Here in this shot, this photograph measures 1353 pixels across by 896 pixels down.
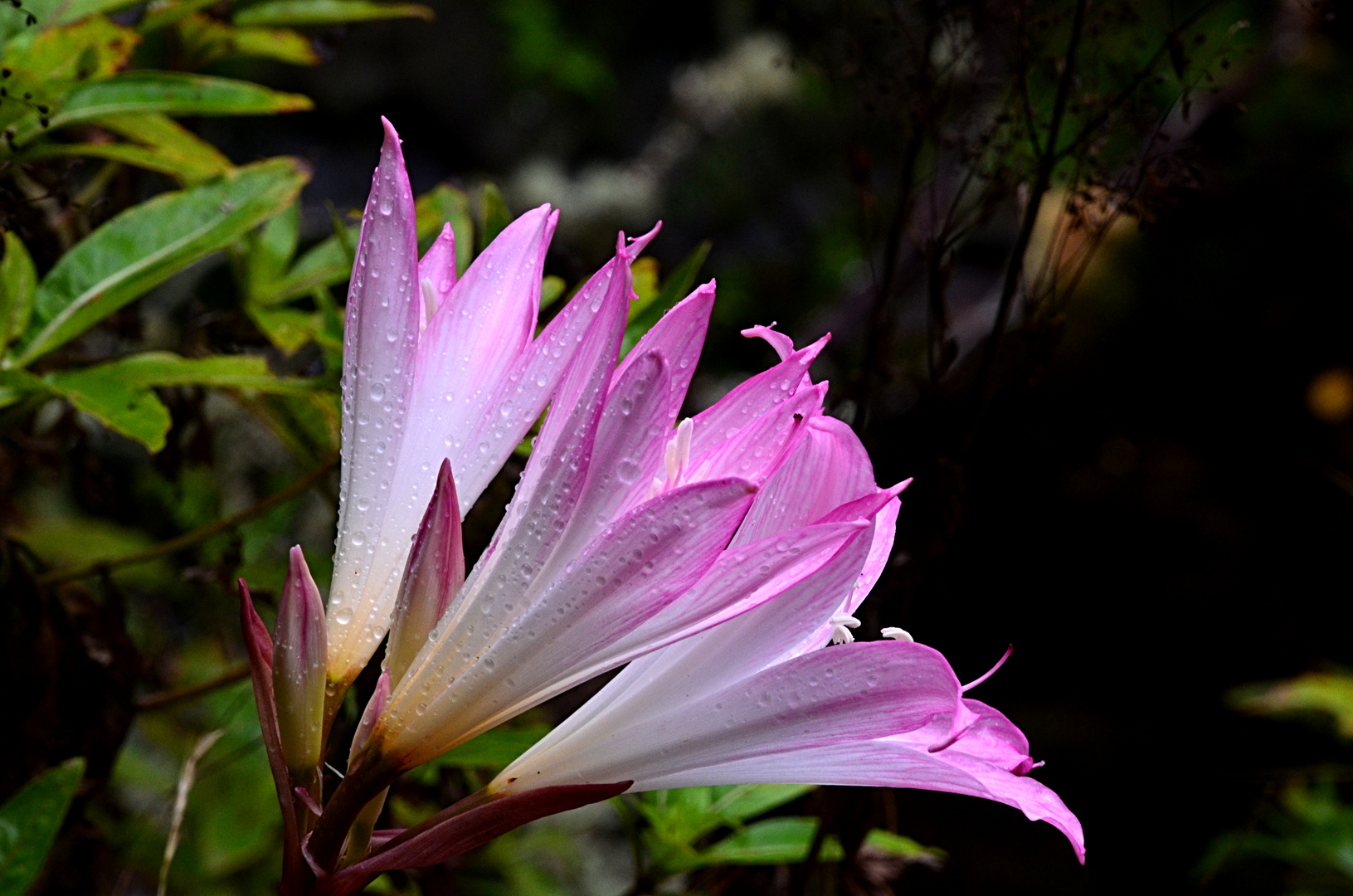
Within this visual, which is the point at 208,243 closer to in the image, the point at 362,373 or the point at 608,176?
the point at 362,373

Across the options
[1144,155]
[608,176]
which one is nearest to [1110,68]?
[1144,155]

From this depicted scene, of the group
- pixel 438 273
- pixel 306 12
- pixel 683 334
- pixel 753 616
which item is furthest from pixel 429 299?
pixel 306 12

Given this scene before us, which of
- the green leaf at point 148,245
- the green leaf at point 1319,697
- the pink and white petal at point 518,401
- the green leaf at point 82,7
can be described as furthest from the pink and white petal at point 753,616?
the green leaf at point 1319,697

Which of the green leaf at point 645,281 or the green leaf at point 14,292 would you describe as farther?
the green leaf at point 645,281

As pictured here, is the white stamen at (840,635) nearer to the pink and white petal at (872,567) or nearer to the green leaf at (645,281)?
the pink and white petal at (872,567)

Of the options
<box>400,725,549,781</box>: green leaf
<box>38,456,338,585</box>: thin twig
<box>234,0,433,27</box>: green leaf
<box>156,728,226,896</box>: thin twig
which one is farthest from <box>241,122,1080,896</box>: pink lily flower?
<box>234,0,433,27</box>: green leaf

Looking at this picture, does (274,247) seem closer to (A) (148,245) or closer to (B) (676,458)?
(A) (148,245)
